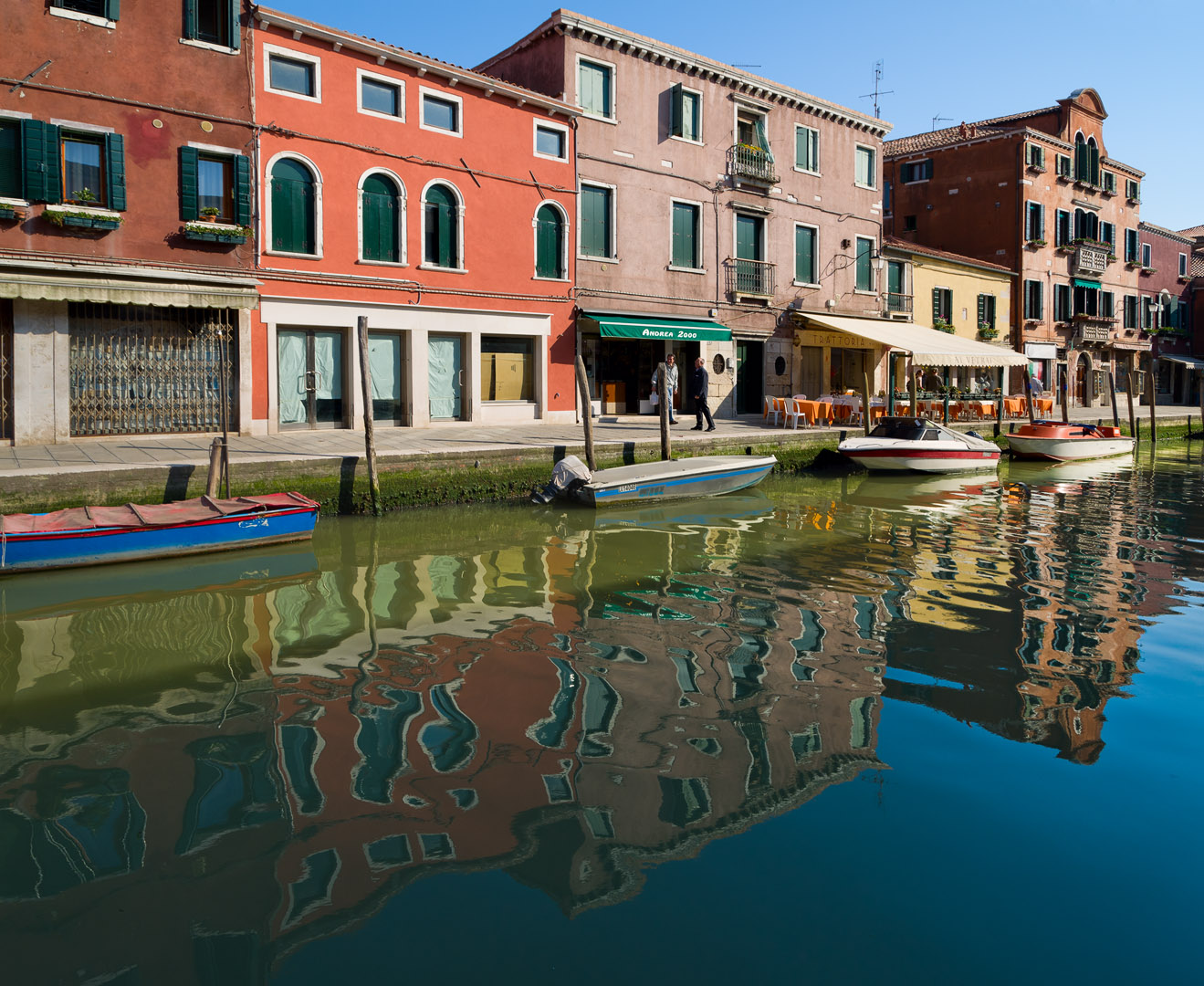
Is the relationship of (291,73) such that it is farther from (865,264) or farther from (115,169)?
(865,264)

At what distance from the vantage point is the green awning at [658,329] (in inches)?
805

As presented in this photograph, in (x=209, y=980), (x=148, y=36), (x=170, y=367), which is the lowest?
(x=209, y=980)

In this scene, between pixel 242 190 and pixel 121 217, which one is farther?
pixel 242 190

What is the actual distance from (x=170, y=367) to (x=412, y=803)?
12934 mm

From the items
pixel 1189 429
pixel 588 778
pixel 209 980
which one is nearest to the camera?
Result: pixel 209 980

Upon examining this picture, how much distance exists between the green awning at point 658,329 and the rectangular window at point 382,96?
5.63 m

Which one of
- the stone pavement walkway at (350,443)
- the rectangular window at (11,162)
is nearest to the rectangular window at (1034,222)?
the stone pavement walkway at (350,443)

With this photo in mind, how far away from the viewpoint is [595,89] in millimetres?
→ 20750

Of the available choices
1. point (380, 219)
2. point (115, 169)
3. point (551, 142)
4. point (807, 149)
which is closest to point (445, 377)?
point (380, 219)

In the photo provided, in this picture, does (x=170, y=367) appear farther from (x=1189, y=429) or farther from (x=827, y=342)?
(x=1189, y=429)

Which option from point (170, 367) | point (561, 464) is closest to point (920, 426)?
point (561, 464)

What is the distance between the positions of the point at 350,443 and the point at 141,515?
16.9 feet

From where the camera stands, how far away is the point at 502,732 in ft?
16.9

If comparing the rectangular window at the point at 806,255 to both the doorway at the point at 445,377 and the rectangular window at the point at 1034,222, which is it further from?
the rectangular window at the point at 1034,222
